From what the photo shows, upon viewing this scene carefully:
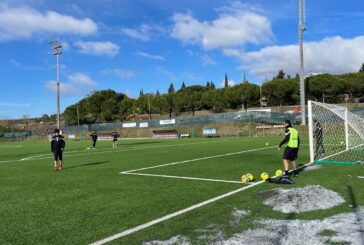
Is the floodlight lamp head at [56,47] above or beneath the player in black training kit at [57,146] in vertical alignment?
above

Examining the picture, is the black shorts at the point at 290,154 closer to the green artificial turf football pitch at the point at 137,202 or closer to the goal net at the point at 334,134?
the green artificial turf football pitch at the point at 137,202

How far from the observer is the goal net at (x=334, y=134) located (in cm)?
1689

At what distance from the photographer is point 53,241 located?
616 centimetres

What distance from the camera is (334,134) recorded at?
91.8 feet

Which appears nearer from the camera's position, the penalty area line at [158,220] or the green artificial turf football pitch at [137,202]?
the penalty area line at [158,220]

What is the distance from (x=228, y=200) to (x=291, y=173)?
496 cm

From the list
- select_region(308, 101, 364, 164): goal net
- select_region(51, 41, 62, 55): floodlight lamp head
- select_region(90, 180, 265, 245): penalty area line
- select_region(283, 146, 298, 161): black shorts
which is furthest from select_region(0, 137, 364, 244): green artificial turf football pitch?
select_region(51, 41, 62, 55): floodlight lamp head

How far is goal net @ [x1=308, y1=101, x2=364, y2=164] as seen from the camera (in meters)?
16.9

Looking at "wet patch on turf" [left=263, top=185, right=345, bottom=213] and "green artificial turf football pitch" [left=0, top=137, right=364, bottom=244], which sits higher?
"wet patch on turf" [left=263, top=185, right=345, bottom=213]

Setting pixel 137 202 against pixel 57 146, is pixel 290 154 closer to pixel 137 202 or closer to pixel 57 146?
pixel 137 202

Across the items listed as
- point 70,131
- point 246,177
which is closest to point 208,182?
point 246,177

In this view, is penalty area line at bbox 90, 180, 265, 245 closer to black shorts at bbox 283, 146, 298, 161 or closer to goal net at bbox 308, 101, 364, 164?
black shorts at bbox 283, 146, 298, 161

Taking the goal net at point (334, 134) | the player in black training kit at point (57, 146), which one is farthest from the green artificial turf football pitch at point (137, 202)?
the goal net at point (334, 134)

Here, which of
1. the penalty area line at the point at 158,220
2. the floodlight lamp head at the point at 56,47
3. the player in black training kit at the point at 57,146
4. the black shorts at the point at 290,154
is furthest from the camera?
the floodlight lamp head at the point at 56,47
